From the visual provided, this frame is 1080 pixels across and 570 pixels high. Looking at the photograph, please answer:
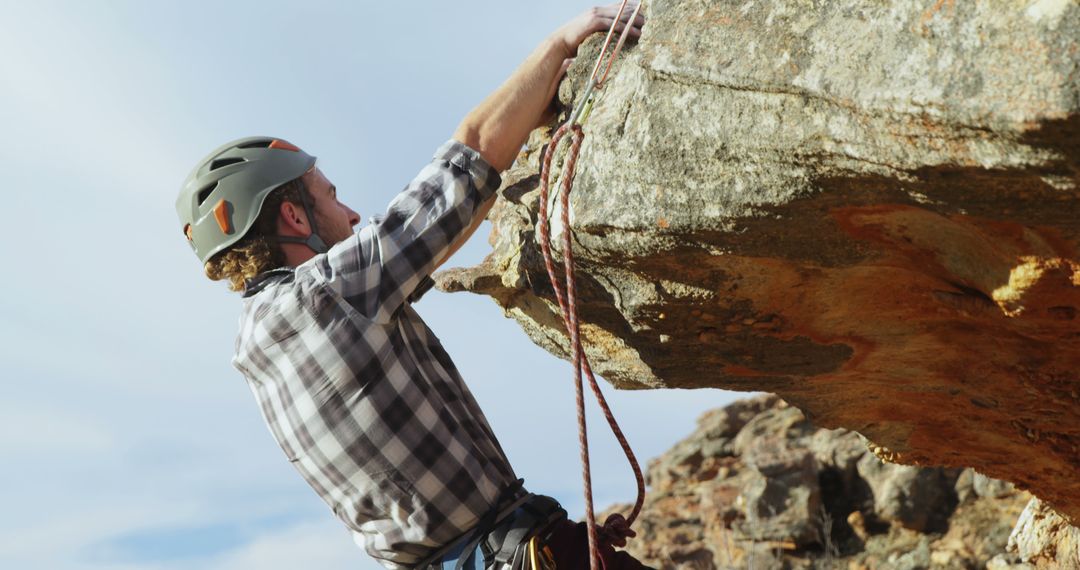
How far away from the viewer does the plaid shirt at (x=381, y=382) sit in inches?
134

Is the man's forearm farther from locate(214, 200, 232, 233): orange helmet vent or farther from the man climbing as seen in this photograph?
locate(214, 200, 232, 233): orange helmet vent

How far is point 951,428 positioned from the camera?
483 cm

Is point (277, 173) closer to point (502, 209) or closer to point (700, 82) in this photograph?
point (502, 209)

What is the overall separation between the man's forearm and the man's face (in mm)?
831

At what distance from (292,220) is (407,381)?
0.92 m

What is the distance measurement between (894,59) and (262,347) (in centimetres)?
229

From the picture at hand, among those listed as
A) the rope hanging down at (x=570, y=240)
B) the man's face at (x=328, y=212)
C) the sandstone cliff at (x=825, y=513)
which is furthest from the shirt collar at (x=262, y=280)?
the sandstone cliff at (x=825, y=513)

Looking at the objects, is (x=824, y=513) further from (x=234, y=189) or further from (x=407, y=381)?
(x=234, y=189)

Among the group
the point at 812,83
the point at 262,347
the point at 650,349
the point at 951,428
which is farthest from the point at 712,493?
the point at 812,83

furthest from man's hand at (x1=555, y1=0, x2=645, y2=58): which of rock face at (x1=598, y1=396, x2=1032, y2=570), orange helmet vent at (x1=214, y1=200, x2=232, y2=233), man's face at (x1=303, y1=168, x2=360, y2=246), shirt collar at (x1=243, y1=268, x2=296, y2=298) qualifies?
rock face at (x1=598, y1=396, x2=1032, y2=570)

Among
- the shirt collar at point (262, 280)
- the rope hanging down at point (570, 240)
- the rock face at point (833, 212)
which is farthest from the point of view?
the shirt collar at point (262, 280)

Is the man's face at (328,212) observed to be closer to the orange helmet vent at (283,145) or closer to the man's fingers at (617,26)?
the orange helmet vent at (283,145)

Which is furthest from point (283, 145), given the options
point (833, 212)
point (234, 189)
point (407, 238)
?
point (833, 212)

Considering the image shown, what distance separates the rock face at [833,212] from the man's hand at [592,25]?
0.10m
